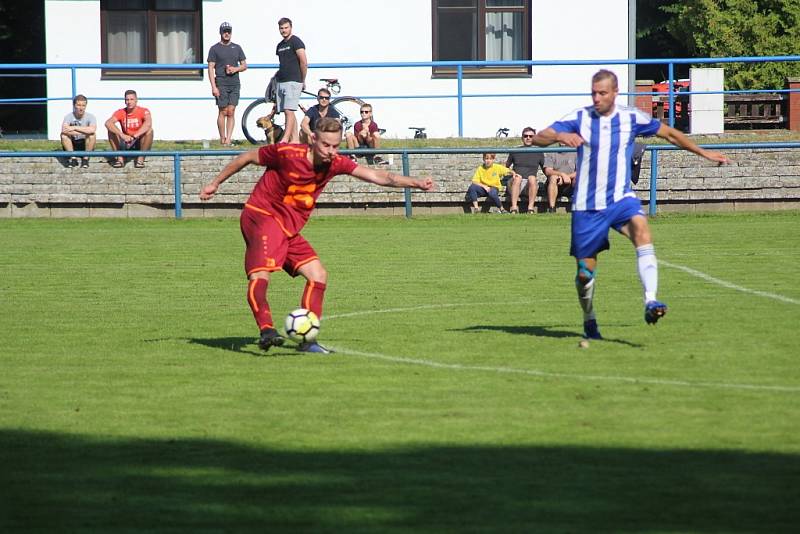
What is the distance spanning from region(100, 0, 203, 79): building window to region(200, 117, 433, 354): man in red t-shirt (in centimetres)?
2072

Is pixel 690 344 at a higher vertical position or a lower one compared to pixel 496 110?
lower

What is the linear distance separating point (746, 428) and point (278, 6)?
23.6 meters

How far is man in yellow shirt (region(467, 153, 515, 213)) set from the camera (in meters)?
23.1

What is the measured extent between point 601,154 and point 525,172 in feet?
42.3

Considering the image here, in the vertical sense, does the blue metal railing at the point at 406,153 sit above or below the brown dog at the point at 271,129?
below

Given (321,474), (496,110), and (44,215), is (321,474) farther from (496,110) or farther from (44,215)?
(496,110)

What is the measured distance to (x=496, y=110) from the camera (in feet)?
97.2

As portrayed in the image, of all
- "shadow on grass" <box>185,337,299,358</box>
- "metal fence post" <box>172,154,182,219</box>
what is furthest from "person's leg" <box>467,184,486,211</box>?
"shadow on grass" <box>185,337,299,358</box>

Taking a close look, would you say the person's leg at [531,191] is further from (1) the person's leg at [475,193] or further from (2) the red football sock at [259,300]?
(2) the red football sock at [259,300]

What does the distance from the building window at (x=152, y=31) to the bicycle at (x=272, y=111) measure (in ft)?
9.94

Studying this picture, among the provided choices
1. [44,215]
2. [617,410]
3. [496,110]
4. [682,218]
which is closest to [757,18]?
[496,110]

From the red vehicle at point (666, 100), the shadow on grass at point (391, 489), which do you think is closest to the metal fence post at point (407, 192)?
the red vehicle at point (666, 100)

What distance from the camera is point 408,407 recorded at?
805 cm

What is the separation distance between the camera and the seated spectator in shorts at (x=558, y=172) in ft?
74.6
